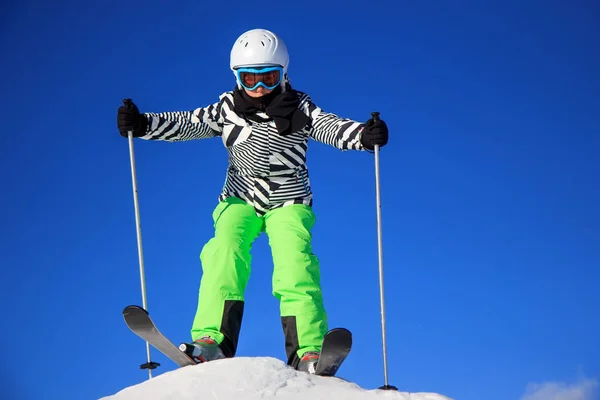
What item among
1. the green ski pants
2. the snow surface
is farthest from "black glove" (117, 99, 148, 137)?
the snow surface

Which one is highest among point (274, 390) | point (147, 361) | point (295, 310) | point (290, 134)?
point (290, 134)

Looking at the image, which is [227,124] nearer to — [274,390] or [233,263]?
[233,263]

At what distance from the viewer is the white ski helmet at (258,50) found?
5945 millimetres

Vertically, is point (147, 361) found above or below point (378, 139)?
below

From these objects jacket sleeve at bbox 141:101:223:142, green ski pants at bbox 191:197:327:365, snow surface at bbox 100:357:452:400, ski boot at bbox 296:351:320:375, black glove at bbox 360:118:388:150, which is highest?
jacket sleeve at bbox 141:101:223:142

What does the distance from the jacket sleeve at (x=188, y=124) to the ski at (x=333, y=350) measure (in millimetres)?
2402

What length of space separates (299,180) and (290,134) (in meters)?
0.43

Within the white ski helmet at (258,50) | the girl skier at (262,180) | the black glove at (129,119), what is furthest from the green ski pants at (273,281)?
the white ski helmet at (258,50)

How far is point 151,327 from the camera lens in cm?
493

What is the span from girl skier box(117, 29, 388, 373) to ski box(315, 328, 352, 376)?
0.31 meters

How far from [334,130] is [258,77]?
80cm

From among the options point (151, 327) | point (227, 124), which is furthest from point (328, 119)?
point (151, 327)

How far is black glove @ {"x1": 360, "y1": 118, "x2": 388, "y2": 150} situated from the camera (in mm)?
5543

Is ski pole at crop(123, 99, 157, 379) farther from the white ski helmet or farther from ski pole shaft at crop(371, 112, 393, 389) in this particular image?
ski pole shaft at crop(371, 112, 393, 389)
